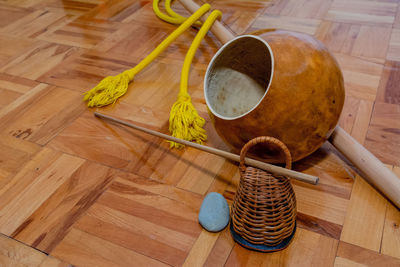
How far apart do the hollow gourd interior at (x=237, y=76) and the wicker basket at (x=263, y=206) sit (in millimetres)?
258

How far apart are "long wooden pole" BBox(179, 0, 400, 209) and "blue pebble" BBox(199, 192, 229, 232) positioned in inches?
13.2

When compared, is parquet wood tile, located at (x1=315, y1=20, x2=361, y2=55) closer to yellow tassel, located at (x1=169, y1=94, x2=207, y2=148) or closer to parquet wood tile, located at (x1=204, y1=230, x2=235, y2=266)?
yellow tassel, located at (x1=169, y1=94, x2=207, y2=148)

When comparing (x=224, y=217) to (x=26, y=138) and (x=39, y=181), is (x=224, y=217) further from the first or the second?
(x=26, y=138)

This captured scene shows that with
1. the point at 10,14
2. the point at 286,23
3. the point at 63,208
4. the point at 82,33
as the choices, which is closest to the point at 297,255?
the point at 63,208

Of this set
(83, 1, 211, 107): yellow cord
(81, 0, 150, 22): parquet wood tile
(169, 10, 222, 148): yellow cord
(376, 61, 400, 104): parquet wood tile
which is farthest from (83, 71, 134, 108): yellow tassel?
(376, 61, 400, 104): parquet wood tile

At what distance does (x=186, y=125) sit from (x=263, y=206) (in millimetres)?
406

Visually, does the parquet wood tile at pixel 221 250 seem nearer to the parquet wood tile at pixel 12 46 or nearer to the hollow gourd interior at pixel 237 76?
the hollow gourd interior at pixel 237 76

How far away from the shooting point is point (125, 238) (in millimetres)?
890

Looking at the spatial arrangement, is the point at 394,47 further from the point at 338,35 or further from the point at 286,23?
the point at 286,23

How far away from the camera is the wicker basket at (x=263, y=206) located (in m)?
0.78

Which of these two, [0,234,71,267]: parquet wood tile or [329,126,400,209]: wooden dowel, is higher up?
[0,234,71,267]: parquet wood tile

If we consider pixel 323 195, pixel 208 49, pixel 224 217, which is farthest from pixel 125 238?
pixel 208 49

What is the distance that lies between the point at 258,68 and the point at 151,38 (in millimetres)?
740

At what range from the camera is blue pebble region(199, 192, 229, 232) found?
2.87 feet
